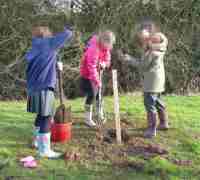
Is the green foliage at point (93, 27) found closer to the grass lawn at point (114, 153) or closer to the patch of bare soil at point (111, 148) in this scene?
the grass lawn at point (114, 153)

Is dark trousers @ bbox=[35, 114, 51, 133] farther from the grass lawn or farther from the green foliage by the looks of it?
the green foliage

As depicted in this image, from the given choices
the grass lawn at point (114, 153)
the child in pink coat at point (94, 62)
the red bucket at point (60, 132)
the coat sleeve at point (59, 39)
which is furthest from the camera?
the child in pink coat at point (94, 62)

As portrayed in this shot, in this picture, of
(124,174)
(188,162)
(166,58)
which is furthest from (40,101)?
(166,58)

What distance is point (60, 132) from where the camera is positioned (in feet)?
18.3

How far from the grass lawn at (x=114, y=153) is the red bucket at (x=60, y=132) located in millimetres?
106

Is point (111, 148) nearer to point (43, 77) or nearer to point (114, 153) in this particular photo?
point (114, 153)

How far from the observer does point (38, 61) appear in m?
4.92

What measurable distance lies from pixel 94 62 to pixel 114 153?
141 centimetres

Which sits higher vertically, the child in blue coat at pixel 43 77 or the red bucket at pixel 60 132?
the child in blue coat at pixel 43 77

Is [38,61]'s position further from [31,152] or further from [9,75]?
[9,75]

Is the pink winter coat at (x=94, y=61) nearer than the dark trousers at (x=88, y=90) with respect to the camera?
Yes

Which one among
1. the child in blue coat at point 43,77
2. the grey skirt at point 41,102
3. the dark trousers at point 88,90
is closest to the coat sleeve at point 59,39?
the child in blue coat at point 43,77

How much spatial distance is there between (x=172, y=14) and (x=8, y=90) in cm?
450

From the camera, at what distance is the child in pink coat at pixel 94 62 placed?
5.98 m
